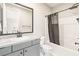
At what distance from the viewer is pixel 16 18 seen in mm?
1474

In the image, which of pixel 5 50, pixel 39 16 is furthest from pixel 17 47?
pixel 39 16

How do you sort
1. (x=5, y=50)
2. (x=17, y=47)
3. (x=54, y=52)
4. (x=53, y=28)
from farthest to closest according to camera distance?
1. (x=53, y=28)
2. (x=54, y=52)
3. (x=17, y=47)
4. (x=5, y=50)

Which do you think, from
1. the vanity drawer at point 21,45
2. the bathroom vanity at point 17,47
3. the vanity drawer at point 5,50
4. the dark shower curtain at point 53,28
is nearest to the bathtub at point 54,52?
the dark shower curtain at point 53,28

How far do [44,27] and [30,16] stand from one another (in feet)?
2.19

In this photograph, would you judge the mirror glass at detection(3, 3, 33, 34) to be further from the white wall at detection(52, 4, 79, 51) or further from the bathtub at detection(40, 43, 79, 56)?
the white wall at detection(52, 4, 79, 51)

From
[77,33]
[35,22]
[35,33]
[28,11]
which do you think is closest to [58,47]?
[77,33]

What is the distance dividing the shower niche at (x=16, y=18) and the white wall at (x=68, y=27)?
101cm

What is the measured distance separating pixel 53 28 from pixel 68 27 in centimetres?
44

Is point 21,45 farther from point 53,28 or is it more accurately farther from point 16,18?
point 53,28

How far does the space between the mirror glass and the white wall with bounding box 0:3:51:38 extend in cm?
16

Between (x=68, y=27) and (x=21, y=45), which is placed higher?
(x=68, y=27)

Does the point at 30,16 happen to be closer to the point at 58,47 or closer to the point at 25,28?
the point at 25,28

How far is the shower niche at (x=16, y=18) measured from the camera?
4.25 feet

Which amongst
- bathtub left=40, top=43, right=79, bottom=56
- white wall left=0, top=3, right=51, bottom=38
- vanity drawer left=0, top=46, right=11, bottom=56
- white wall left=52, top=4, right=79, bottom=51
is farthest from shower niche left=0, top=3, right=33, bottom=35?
white wall left=52, top=4, right=79, bottom=51
